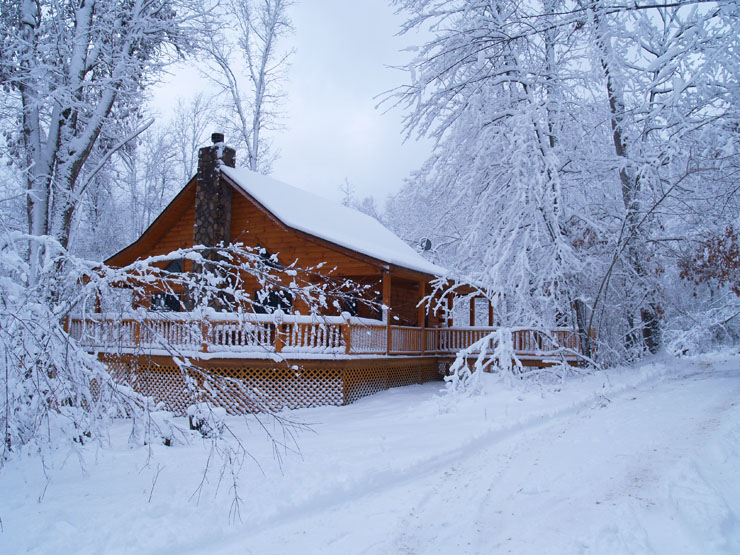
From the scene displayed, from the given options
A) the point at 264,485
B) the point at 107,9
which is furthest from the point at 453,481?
the point at 107,9

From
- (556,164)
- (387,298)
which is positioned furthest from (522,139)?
(387,298)

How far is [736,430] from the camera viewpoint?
22.7ft

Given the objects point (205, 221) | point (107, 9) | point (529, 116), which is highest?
point (107, 9)

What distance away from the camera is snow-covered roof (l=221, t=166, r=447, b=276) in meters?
15.4

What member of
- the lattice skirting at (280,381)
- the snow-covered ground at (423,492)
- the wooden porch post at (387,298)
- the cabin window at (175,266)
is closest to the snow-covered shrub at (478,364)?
the snow-covered ground at (423,492)

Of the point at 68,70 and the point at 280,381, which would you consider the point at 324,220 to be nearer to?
the point at 280,381

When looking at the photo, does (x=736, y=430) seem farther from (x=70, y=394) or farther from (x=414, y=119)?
(x=414, y=119)

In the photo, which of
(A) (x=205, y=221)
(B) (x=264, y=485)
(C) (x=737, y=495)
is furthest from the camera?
(A) (x=205, y=221)

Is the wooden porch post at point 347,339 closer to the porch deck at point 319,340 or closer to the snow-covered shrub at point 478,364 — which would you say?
the porch deck at point 319,340

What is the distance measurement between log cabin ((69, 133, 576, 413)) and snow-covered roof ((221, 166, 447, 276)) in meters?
0.07

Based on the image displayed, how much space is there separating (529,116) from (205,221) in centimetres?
1012

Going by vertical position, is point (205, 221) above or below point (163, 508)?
above

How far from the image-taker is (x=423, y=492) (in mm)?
5742

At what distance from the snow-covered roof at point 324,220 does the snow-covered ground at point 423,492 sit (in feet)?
24.2
